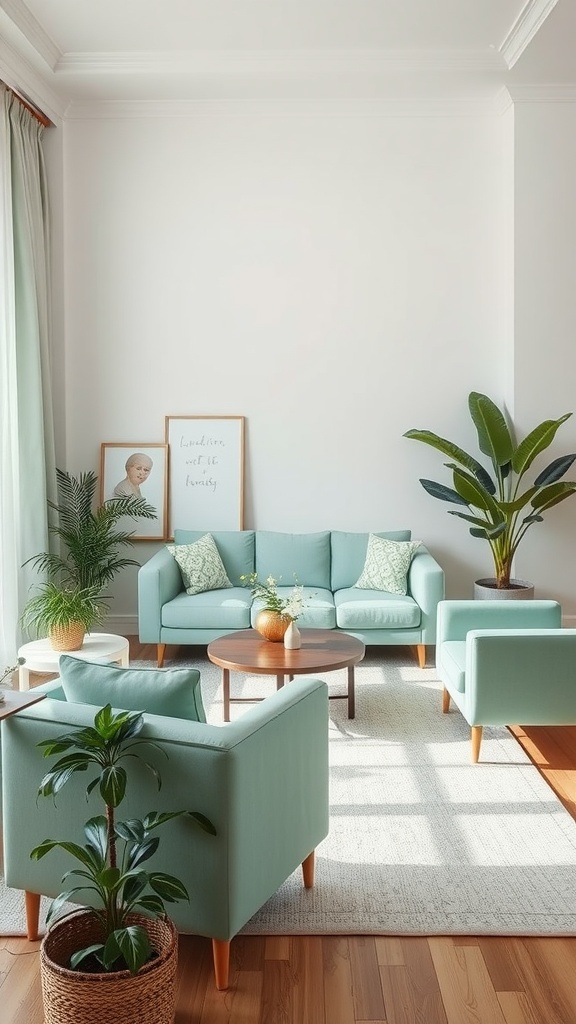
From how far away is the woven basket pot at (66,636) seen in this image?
4.70 meters

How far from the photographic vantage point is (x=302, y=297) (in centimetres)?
652

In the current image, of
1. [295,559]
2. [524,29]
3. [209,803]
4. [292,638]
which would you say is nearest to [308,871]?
[209,803]

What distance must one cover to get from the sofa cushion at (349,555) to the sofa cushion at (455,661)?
1.62m

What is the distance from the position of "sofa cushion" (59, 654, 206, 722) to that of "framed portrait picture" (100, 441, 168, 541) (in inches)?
156


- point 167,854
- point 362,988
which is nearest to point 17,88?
point 167,854

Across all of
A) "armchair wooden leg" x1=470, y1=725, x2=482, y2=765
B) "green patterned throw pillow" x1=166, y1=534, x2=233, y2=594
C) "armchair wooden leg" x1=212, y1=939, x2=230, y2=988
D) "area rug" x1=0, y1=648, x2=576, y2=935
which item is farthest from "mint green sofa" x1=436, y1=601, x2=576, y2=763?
"green patterned throw pillow" x1=166, y1=534, x2=233, y2=594

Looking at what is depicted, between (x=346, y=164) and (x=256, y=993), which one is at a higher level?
(x=346, y=164)

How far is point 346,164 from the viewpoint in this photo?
254 inches

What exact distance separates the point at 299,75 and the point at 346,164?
2.51 ft

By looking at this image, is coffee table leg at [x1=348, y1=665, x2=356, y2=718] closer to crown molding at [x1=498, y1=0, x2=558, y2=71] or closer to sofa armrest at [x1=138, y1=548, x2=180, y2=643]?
sofa armrest at [x1=138, y1=548, x2=180, y2=643]

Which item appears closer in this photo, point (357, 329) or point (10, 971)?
point (10, 971)

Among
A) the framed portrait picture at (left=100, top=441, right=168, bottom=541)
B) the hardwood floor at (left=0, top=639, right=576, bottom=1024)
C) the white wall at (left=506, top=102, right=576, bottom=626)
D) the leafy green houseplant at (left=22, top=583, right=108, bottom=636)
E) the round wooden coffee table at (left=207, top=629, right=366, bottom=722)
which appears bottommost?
the hardwood floor at (left=0, top=639, right=576, bottom=1024)

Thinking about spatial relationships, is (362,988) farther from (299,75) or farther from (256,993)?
(299,75)

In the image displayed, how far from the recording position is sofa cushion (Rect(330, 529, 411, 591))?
6230 mm
